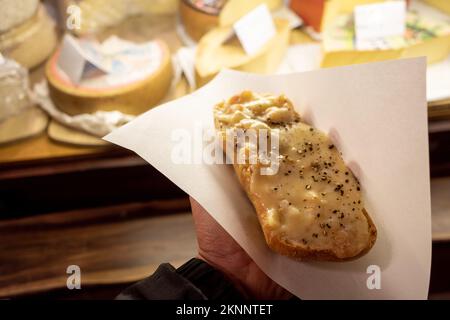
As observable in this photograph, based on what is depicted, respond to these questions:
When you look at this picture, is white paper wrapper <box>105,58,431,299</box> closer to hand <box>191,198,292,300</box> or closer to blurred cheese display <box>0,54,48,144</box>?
hand <box>191,198,292,300</box>

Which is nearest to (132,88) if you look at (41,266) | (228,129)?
(228,129)

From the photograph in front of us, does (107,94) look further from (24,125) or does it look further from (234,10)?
(234,10)

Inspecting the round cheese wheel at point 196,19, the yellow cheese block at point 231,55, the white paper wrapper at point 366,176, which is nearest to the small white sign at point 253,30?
the yellow cheese block at point 231,55

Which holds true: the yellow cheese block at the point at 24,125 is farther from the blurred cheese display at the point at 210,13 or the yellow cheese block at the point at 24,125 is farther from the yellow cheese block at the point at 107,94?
the blurred cheese display at the point at 210,13

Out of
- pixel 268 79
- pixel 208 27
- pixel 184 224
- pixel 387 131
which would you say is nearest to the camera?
pixel 387 131

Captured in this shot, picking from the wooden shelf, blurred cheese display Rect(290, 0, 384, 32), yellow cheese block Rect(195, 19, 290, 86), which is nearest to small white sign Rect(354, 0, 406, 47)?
blurred cheese display Rect(290, 0, 384, 32)

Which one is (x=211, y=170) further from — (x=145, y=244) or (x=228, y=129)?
(x=145, y=244)
